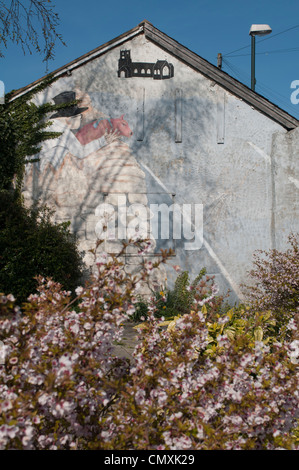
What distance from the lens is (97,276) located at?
250cm

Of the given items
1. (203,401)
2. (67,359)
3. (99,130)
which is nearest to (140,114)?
(99,130)

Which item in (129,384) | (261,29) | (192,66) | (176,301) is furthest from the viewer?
(261,29)

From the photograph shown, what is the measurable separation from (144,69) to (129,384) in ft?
28.7

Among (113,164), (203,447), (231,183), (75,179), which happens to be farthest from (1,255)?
(203,447)

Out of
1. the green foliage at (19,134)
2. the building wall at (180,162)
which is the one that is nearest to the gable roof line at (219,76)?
the building wall at (180,162)

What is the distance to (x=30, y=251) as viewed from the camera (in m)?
8.62

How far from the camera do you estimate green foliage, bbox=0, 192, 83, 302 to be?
8430 millimetres

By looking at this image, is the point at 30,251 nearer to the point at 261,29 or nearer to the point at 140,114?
the point at 140,114

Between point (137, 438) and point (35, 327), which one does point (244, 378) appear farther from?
point (35, 327)

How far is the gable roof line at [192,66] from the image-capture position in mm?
9641

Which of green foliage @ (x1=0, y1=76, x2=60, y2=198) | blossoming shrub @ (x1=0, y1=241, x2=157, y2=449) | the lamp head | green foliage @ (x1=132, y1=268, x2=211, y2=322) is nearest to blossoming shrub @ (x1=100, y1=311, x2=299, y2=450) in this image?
blossoming shrub @ (x1=0, y1=241, x2=157, y2=449)

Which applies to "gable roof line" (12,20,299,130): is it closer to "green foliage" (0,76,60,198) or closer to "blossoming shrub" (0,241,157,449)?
"green foliage" (0,76,60,198)

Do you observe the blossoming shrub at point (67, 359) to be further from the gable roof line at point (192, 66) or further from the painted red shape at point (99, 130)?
the gable roof line at point (192, 66)

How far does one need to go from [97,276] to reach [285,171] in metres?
8.45
